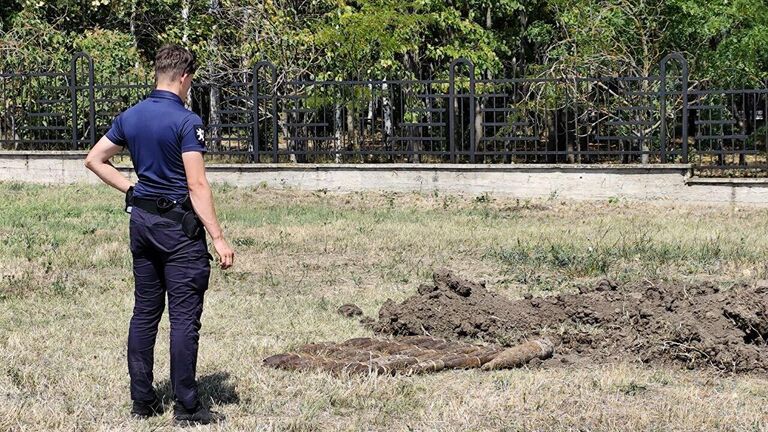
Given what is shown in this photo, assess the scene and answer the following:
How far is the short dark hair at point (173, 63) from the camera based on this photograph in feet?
19.1

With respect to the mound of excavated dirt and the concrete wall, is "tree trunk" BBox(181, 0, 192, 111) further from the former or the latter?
the mound of excavated dirt

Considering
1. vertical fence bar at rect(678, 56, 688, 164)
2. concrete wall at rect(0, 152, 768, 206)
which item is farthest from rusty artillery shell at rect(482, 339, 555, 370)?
vertical fence bar at rect(678, 56, 688, 164)

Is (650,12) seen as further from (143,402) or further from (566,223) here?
(143,402)

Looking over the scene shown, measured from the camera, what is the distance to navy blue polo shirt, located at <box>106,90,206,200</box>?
577cm

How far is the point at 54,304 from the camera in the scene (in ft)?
31.9

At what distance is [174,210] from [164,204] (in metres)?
0.06

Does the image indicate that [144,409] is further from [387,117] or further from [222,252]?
[387,117]

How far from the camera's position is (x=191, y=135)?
18.9 feet

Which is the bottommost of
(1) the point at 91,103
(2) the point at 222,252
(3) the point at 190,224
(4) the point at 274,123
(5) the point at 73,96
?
(2) the point at 222,252

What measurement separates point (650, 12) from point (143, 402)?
2096 centimetres

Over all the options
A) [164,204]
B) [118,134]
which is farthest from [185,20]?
[164,204]

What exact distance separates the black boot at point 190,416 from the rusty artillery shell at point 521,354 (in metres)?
2.01

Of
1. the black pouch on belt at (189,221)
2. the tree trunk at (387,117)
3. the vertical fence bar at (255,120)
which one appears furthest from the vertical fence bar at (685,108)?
the black pouch on belt at (189,221)

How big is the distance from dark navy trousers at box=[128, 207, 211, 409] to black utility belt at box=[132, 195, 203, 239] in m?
0.03
